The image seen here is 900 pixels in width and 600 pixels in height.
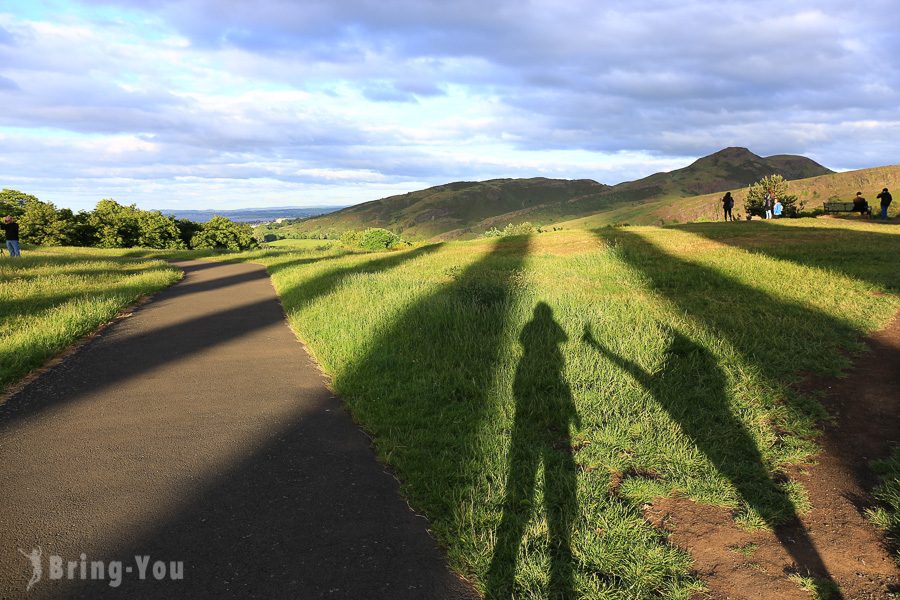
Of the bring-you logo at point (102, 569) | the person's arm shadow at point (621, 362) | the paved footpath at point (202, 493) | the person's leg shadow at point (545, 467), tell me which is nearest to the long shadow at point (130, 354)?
the paved footpath at point (202, 493)

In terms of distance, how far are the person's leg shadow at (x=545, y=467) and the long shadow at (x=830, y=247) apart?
887cm

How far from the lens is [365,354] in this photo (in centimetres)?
695

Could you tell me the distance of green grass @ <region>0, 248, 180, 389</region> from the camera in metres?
6.82

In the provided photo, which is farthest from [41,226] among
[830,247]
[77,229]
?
[830,247]

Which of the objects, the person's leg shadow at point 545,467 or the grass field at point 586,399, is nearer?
the person's leg shadow at point 545,467

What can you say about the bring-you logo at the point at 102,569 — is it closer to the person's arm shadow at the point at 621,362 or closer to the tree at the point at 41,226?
the person's arm shadow at the point at 621,362

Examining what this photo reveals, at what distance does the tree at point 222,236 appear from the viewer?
3022 inches

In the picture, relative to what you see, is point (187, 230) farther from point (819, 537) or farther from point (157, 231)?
point (819, 537)

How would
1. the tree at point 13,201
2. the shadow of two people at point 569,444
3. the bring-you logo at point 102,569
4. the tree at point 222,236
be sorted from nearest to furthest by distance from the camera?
the bring-you logo at point 102,569 → the shadow of two people at point 569,444 → the tree at point 13,201 → the tree at point 222,236

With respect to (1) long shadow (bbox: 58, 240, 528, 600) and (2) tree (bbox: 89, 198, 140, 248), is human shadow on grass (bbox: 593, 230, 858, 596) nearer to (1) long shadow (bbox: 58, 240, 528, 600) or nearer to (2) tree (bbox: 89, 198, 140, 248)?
(1) long shadow (bbox: 58, 240, 528, 600)

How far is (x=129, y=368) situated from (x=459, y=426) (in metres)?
5.06

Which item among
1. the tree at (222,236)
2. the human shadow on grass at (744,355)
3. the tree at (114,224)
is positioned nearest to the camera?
the human shadow on grass at (744,355)

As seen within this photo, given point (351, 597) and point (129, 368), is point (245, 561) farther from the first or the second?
point (129, 368)

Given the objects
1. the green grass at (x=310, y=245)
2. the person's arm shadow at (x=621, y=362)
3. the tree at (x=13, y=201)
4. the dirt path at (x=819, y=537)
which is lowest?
the dirt path at (x=819, y=537)
